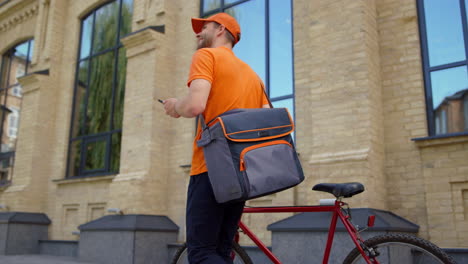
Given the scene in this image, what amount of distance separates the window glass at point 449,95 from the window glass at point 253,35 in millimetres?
3121

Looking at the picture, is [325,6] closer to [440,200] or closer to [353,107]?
[353,107]

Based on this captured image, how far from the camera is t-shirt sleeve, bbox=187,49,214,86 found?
2.55 m

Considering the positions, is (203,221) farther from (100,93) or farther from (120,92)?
(100,93)

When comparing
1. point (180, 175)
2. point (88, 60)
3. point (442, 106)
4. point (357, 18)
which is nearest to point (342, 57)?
point (357, 18)

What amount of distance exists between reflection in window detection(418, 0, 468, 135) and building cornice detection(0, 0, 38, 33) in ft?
37.5

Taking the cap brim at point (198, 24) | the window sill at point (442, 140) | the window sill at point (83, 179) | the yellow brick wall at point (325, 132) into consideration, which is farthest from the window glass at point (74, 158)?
the cap brim at point (198, 24)

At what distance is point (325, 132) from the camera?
21.2 feet

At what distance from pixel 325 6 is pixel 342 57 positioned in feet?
3.05

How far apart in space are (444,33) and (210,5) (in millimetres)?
4792

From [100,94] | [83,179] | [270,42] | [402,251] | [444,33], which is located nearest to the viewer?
[402,251]

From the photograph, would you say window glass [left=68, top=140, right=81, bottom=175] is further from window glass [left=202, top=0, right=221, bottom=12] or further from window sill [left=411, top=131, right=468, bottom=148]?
window sill [left=411, top=131, right=468, bottom=148]

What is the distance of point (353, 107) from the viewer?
20.6ft

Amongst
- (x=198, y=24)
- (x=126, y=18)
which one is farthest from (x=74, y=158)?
(x=198, y=24)

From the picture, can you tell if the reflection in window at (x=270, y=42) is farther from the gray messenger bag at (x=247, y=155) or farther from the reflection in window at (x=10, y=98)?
the reflection in window at (x=10, y=98)
